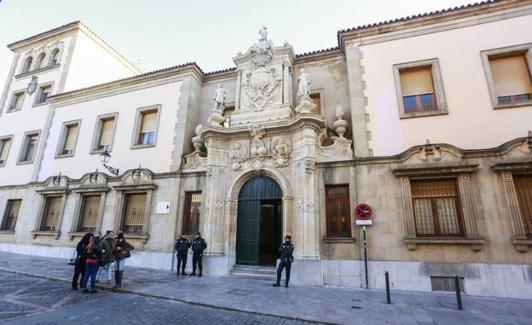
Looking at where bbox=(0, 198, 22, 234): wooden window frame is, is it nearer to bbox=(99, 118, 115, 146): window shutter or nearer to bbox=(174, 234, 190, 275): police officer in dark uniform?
bbox=(99, 118, 115, 146): window shutter

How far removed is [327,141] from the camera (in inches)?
472

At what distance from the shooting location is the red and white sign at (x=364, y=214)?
31.9 feet

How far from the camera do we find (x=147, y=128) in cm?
1529

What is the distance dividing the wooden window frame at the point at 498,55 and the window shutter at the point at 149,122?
48.7ft

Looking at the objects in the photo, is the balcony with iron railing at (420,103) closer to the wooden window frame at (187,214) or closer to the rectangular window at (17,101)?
the wooden window frame at (187,214)

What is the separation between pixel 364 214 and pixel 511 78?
7378 millimetres

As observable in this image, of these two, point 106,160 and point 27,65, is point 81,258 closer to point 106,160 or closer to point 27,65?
point 106,160

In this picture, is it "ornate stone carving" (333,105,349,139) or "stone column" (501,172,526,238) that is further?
"ornate stone carving" (333,105,349,139)

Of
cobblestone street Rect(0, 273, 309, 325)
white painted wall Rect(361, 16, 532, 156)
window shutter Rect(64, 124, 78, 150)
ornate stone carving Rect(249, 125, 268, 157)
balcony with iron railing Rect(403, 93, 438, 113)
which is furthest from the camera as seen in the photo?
window shutter Rect(64, 124, 78, 150)

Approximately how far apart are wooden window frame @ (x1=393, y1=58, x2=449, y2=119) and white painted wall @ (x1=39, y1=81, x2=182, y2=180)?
1043cm

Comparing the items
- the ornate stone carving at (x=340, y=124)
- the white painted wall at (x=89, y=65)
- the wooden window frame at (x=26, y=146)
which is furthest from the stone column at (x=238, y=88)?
the wooden window frame at (x=26, y=146)

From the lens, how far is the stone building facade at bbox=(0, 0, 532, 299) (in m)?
9.13

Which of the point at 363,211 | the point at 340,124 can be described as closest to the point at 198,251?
the point at 363,211

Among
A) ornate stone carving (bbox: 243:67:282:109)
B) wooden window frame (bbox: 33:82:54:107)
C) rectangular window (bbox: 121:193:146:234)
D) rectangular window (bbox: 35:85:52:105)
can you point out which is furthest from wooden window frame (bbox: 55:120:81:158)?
ornate stone carving (bbox: 243:67:282:109)
